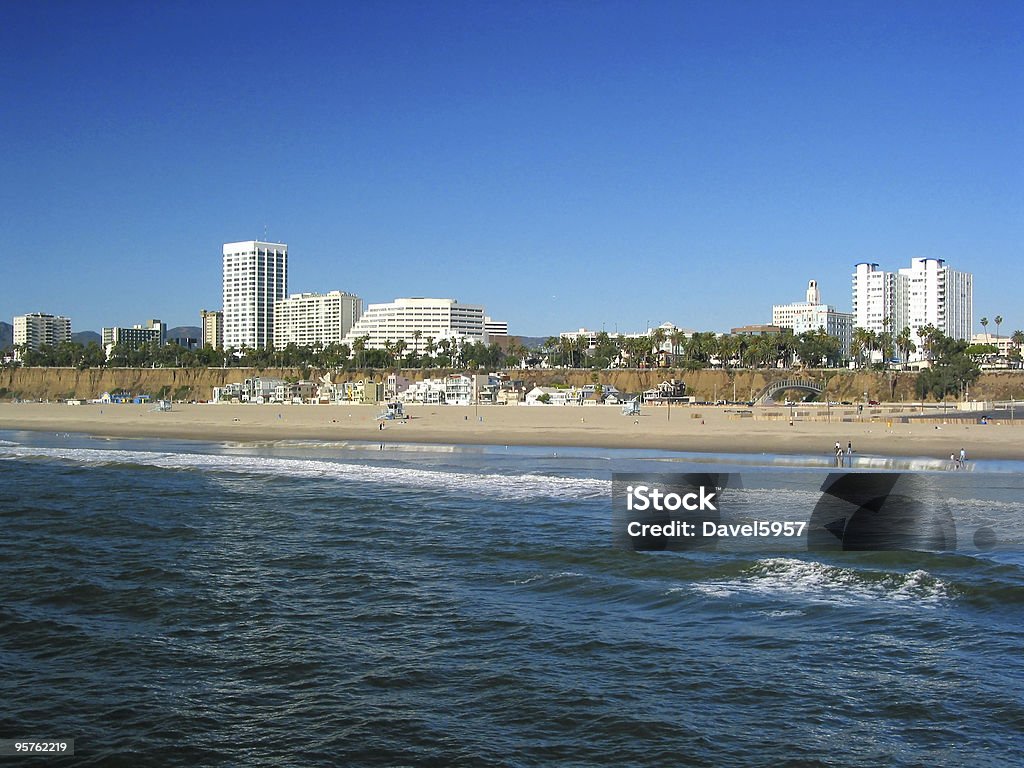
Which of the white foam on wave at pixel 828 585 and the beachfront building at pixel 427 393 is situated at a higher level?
the beachfront building at pixel 427 393

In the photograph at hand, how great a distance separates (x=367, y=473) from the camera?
31344 mm

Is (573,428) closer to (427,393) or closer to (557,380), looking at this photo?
(427,393)

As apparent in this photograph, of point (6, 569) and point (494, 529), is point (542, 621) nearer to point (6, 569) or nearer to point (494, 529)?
point (494, 529)

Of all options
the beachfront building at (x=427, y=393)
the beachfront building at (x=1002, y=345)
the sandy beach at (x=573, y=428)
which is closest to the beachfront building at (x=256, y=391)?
the beachfront building at (x=427, y=393)

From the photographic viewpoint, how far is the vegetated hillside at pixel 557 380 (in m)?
100

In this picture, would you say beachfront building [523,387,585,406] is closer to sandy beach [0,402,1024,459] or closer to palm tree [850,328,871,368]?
sandy beach [0,402,1024,459]

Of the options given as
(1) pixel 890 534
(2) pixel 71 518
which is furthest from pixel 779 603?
(2) pixel 71 518

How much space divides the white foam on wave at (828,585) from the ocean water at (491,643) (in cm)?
7

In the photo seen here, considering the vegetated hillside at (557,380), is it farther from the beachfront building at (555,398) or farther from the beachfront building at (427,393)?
the beachfront building at (555,398)

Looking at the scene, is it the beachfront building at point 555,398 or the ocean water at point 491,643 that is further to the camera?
the beachfront building at point 555,398

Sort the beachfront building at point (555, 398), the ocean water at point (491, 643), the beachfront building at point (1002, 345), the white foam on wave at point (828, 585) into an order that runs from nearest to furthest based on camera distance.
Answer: the ocean water at point (491, 643), the white foam on wave at point (828, 585), the beachfront building at point (555, 398), the beachfront building at point (1002, 345)

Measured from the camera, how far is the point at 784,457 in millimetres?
36031

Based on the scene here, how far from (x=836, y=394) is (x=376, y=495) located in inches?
3497

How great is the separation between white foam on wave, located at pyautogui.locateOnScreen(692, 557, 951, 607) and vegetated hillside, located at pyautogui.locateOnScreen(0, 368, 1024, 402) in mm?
86272
